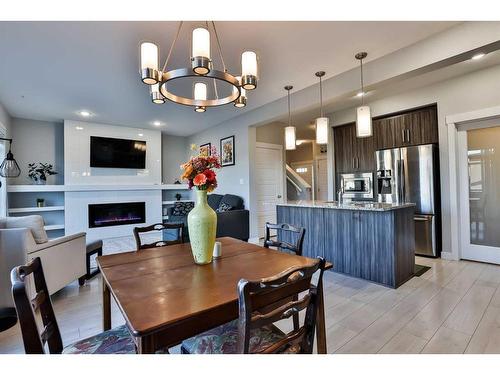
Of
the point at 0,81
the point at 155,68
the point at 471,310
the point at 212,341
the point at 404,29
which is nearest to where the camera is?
the point at 212,341

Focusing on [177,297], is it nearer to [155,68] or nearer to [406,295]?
[155,68]

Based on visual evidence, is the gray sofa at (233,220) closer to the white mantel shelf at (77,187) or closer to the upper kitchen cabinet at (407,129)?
the white mantel shelf at (77,187)

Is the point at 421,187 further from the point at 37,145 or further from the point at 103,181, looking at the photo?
the point at 37,145

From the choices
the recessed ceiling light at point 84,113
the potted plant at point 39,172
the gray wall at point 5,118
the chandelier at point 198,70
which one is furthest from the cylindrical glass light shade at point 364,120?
the potted plant at point 39,172

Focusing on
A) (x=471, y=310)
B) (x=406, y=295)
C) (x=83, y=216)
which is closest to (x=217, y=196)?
(x=83, y=216)

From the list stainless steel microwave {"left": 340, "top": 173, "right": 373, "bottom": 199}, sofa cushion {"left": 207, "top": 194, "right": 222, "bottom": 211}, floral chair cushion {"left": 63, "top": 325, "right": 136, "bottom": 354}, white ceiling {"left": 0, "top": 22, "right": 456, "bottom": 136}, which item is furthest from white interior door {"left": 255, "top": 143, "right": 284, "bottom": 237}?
floral chair cushion {"left": 63, "top": 325, "right": 136, "bottom": 354}

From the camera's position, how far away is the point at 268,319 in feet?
2.97

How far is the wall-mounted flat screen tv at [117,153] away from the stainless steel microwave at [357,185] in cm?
494

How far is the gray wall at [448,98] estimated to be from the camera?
11.2ft

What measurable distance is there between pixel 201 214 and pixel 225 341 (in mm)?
676

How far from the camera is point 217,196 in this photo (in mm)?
5766

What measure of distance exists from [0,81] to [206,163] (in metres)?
3.96

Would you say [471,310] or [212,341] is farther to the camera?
[471,310]

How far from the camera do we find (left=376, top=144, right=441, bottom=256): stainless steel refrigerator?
3865 mm
